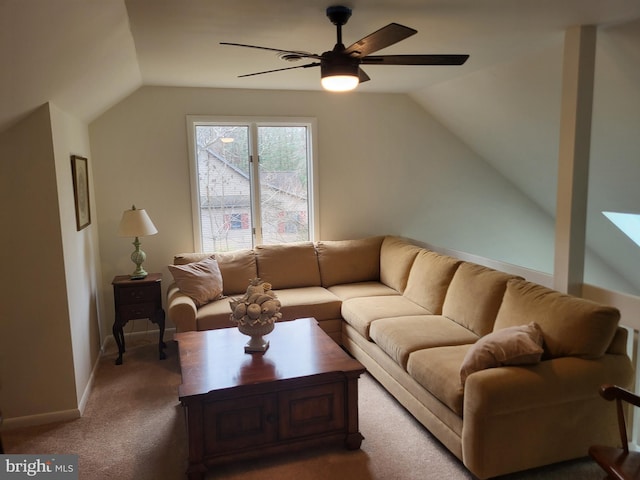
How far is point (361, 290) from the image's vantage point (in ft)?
14.3

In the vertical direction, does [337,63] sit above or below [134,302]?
above

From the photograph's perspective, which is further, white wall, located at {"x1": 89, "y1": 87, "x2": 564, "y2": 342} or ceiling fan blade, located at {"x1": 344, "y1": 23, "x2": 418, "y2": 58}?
white wall, located at {"x1": 89, "y1": 87, "x2": 564, "y2": 342}

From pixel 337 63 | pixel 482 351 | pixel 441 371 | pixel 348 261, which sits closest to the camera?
pixel 482 351

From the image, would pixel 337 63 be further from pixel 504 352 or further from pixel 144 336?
pixel 144 336

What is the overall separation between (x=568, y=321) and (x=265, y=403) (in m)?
1.65

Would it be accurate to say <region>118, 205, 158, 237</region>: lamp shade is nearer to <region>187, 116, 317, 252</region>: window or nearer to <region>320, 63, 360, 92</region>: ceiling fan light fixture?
<region>187, 116, 317, 252</region>: window

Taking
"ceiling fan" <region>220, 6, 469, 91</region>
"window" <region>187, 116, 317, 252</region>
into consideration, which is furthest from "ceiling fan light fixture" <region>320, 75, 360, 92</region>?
"window" <region>187, 116, 317, 252</region>

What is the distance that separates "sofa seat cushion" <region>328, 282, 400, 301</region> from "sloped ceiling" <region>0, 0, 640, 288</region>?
1.96 metres

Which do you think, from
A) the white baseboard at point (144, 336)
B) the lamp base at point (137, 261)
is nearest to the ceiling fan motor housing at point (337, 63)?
the lamp base at point (137, 261)

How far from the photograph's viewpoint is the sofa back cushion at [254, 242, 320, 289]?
443 cm

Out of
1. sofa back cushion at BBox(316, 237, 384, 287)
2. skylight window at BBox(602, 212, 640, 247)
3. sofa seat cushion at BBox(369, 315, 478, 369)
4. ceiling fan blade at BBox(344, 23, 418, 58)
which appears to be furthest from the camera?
sofa back cushion at BBox(316, 237, 384, 287)

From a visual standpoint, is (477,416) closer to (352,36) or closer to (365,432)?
(365,432)

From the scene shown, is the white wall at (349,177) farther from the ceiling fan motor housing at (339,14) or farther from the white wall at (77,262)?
the ceiling fan motor housing at (339,14)

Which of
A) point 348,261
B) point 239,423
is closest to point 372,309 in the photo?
point 348,261
